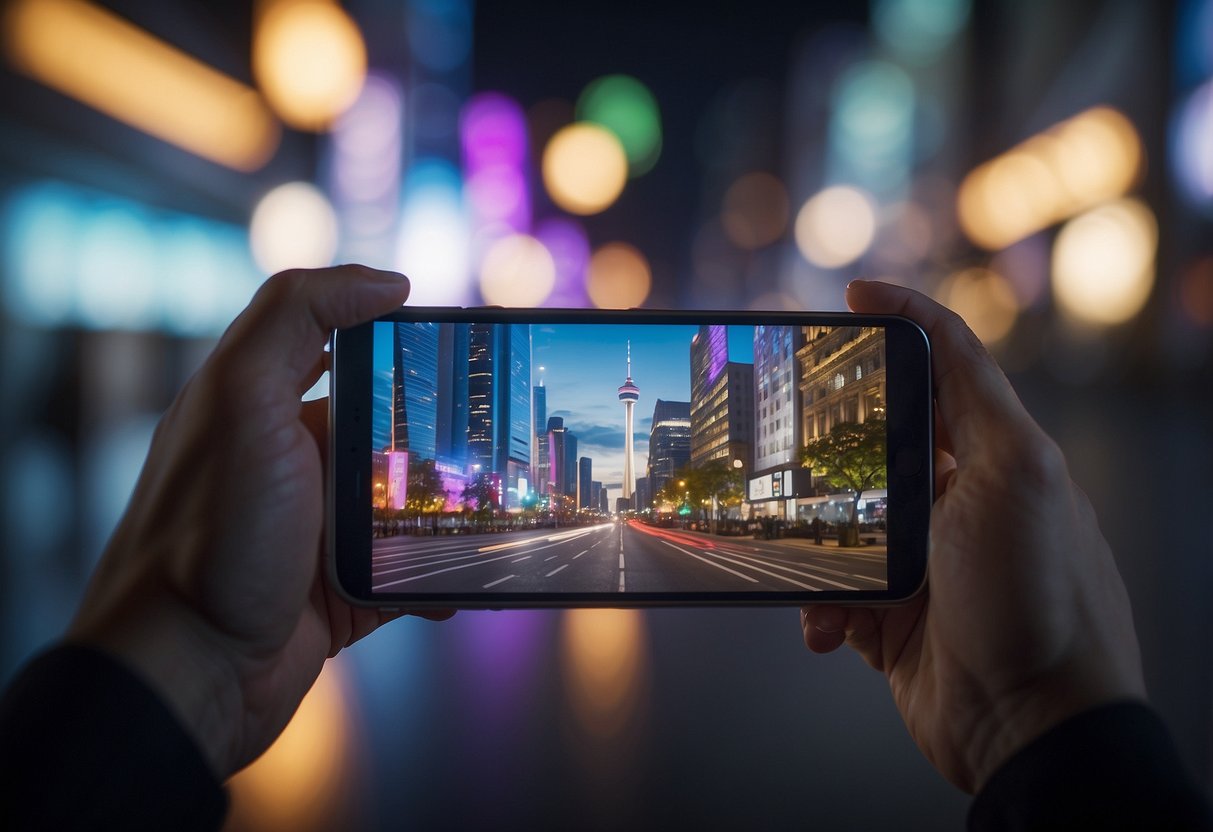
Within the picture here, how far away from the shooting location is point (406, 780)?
1.03m

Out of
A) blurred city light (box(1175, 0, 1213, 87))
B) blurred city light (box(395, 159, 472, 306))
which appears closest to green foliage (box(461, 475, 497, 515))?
blurred city light (box(395, 159, 472, 306))

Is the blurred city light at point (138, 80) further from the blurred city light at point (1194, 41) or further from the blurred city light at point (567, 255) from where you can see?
the blurred city light at point (1194, 41)

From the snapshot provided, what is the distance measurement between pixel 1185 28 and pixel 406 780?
91.0 inches

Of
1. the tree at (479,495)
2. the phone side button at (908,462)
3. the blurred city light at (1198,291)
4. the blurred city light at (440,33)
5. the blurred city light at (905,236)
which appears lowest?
the tree at (479,495)

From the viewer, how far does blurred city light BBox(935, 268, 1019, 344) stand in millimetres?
1403

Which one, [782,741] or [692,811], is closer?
[692,811]

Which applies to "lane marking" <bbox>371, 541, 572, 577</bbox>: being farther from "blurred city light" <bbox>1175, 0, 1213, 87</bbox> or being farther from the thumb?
"blurred city light" <bbox>1175, 0, 1213, 87</bbox>

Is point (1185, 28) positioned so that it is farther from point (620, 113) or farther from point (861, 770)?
point (861, 770)

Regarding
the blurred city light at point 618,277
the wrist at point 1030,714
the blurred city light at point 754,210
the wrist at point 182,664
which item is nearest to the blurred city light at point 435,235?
the blurred city light at point 618,277

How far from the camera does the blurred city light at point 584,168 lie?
1413mm

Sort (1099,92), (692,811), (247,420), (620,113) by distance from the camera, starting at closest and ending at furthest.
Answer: (247,420) → (692,811) → (1099,92) → (620,113)

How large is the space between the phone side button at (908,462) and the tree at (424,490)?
0.55m

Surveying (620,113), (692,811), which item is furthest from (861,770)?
(620,113)

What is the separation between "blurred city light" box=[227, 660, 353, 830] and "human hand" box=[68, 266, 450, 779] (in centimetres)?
56
